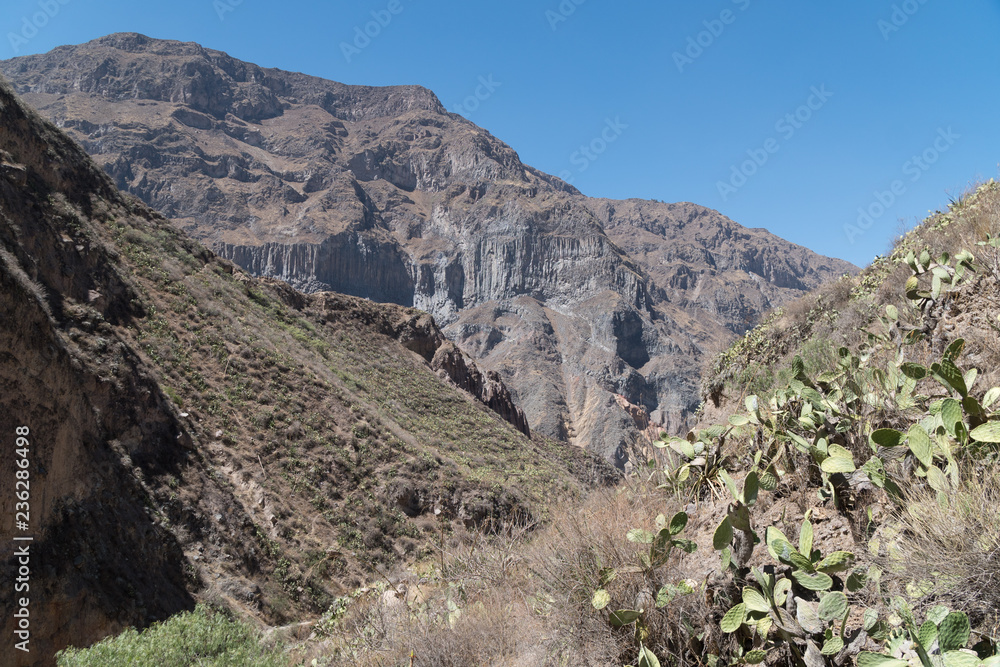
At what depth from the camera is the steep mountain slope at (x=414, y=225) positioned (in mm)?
105688

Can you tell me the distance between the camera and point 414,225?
139750 mm

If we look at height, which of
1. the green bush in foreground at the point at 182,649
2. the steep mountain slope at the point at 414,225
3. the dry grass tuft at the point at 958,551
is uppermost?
the steep mountain slope at the point at 414,225

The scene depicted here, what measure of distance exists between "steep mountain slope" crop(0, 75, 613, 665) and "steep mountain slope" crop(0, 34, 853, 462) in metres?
61.2

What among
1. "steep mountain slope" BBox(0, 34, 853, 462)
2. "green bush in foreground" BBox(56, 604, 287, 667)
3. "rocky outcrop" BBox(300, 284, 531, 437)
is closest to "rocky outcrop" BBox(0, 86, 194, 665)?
"green bush in foreground" BBox(56, 604, 287, 667)

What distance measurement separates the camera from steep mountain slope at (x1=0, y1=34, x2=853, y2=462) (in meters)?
106

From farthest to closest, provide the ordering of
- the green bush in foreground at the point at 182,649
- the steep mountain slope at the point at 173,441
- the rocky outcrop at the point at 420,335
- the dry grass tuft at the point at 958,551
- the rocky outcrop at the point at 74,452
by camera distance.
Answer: the rocky outcrop at the point at 420,335
the steep mountain slope at the point at 173,441
the rocky outcrop at the point at 74,452
the green bush in foreground at the point at 182,649
the dry grass tuft at the point at 958,551

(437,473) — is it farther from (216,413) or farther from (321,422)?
(216,413)

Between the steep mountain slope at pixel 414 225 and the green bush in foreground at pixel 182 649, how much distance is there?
2919 inches

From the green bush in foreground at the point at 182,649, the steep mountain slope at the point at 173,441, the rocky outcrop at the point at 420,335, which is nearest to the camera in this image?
the green bush in foreground at the point at 182,649

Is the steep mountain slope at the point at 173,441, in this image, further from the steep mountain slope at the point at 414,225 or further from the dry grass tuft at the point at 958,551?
the steep mountain slope at the point at 414,225

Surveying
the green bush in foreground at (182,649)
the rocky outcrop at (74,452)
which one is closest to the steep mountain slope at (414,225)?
the rocky outcrop at (74,452)

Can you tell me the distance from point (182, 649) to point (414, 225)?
13993 cm

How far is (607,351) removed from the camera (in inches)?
4237

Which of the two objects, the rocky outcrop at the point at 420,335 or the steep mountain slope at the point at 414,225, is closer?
the rocky outcrop at the point at 420,335
